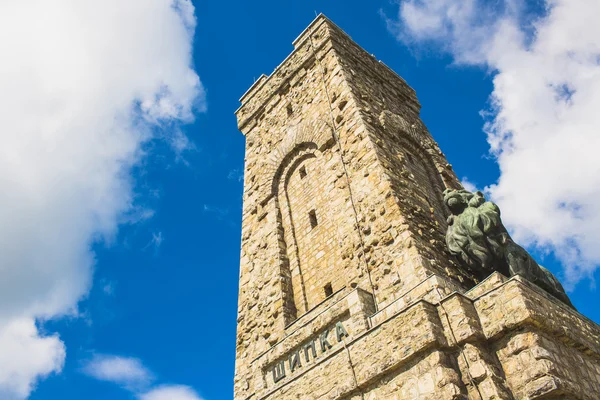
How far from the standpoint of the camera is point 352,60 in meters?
14.7

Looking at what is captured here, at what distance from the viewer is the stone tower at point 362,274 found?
712 cm

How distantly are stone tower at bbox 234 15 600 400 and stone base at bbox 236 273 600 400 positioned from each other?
0.02m

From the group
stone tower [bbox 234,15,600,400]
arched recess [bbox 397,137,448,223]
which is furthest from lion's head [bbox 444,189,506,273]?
arched recess [bbox 397,137,448,223]

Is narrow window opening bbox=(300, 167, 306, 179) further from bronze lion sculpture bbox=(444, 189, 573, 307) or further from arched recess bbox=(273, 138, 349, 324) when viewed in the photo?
bronze lion sculpture bbox=(444, 189, 573, 307)

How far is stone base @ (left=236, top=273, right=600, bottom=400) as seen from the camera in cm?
680

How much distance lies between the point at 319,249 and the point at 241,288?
2.16m

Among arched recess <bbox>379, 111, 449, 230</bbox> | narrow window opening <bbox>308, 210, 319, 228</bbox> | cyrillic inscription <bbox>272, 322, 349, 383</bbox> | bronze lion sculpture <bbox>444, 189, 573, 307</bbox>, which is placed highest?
arched recess <bbox>379, 111, 449, 230</bbox>

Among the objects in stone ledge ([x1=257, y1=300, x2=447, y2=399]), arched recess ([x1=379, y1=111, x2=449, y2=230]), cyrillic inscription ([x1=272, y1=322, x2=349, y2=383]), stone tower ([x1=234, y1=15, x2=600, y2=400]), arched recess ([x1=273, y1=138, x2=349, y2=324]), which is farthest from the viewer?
arched recess ([x1=379, y1=111, x2=449, y2=230])

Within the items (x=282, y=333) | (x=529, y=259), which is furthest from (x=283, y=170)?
(x=529, y=259)

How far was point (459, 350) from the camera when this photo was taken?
7.19 meters

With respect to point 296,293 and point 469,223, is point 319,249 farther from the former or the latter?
point 469,223

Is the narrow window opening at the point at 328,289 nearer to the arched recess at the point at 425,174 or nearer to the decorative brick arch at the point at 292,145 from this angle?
the arched recess at the point at 425,174

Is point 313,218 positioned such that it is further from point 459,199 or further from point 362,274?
point 459,199

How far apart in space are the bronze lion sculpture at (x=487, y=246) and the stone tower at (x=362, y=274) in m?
0.36
